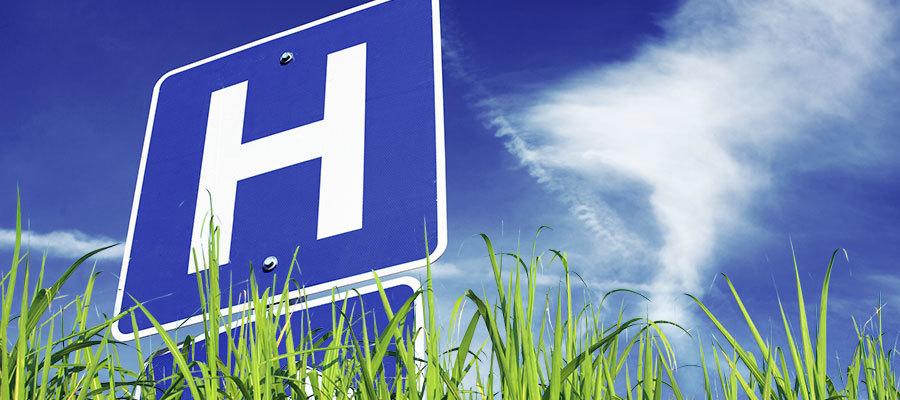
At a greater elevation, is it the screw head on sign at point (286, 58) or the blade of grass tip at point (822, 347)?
the screw head on sign at point (286, 58)

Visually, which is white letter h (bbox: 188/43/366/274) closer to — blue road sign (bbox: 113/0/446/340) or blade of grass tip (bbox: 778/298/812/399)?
blue road sign (bbox: 113/0/446/340)

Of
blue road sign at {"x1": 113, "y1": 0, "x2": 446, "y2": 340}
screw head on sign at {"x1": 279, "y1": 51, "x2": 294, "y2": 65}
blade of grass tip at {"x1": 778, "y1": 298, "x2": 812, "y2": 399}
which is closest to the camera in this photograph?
blade of grass tip at {"x1": 778, "y1": 298, "x2": 812, "y2": 399}

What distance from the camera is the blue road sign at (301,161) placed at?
1.83 m

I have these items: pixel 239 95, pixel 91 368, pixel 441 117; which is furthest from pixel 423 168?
pixel 91 368

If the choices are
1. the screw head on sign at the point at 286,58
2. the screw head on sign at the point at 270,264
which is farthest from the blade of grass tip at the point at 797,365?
the screw head on sign at the point at 286,58

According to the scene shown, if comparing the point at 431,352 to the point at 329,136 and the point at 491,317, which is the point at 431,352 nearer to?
the point at 491,317

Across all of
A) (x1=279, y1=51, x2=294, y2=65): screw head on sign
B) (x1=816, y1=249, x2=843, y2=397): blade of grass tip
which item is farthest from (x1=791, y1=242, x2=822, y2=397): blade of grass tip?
(x1=279, y1=51, x2=294, y2=65): screw head on sign

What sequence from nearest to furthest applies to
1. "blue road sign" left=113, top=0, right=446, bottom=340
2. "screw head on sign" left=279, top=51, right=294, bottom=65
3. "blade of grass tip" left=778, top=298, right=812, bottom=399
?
"blade of grass tip" left=778, top=298, right=812, bottom=399 < "blue road sign" left=113, top=0, right=446, bottom=340 < "screw head on sign" left=279, top=51, right=294, bottom=65

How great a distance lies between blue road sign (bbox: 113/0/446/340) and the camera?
6.00 ft

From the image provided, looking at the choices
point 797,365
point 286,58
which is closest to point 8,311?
point 797,365

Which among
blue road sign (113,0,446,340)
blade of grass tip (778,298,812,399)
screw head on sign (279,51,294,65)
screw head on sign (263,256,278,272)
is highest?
screw head on sign (279,51,294,65)

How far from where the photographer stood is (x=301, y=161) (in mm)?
2066

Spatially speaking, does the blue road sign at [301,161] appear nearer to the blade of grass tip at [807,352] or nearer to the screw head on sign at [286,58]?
the screw head on sign at [286,58]

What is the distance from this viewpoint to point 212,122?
2.39m
